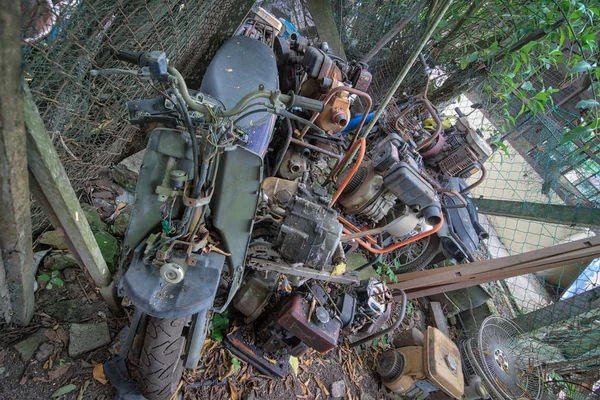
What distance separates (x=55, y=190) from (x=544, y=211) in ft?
15.0

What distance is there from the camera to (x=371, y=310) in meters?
2.49

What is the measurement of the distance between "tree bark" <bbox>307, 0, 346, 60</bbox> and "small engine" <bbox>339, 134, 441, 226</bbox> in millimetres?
1880

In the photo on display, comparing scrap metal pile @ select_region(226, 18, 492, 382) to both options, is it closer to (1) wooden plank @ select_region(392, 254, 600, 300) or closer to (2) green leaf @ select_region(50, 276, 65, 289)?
(1) wooden plank @ select_region(392, 254, 600, 300)

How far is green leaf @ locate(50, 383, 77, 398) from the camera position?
64.4 inches

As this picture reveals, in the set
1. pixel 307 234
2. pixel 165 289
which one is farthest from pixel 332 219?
pixel 165 289

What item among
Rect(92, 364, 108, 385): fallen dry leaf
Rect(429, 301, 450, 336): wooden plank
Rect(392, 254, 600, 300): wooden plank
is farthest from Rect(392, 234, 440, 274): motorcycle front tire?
Rect(92, 364, 108, 385): fallen dry leaf

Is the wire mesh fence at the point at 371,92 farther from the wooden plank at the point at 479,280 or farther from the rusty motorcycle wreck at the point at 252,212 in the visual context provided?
the wooden plank at the point at 479,280

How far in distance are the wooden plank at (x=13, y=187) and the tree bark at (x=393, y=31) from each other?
13.7 feet

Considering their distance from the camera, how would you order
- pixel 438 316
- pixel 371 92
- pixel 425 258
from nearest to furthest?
1. pixel 425 258
2. pixel 438 316
3. pixel 371 92

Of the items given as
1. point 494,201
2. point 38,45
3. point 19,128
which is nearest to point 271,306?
point 19,128

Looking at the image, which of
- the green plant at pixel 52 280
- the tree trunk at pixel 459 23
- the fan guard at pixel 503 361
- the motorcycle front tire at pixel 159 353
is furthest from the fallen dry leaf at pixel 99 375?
the tree trunk at pixel 459 23

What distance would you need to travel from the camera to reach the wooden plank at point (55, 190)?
1.07 metres

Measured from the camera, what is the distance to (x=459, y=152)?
11.8 ft

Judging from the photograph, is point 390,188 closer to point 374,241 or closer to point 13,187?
point 374,241
